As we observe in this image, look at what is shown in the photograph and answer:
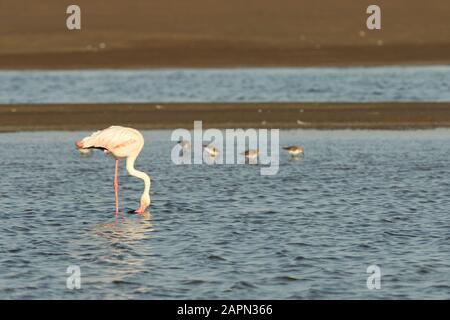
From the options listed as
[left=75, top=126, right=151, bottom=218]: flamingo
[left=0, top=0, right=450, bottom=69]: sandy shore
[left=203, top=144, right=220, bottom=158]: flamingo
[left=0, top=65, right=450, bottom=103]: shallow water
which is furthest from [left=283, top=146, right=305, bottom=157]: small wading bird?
[left=0, top=0, right=450, bottom=69]: sandy shore

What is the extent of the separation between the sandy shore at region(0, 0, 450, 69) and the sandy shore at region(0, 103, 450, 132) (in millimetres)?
9636

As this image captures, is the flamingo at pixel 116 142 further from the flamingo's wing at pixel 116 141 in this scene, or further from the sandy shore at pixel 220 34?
the sandy shore at pixel 220 34

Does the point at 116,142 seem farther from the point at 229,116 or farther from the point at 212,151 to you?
the point at 229,116

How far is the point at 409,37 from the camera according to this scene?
138ft

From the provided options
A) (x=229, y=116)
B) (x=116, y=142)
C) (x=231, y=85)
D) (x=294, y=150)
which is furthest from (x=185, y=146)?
(x=231, y=85)

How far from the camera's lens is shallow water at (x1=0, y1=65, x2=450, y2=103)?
31.5 m

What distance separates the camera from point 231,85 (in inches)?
1345

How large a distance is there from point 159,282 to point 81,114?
54.7ft

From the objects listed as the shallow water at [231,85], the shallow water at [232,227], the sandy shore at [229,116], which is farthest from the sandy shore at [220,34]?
the shallow water at [232,227]

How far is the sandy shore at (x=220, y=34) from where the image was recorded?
3984 centimetres

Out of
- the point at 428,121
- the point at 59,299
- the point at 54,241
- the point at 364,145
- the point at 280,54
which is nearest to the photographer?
the point at 59,299
